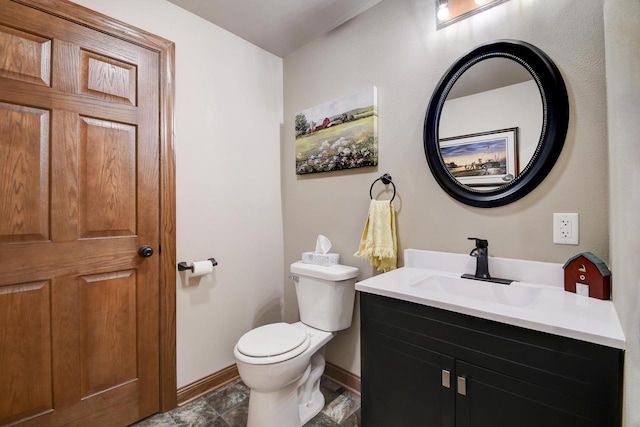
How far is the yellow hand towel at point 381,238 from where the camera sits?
64.2 inches

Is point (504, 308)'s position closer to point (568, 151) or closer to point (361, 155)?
point (568, 151)

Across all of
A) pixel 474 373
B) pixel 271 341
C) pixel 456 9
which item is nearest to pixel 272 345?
pixel 271 341

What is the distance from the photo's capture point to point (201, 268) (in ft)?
5.87

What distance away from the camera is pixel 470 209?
145cm

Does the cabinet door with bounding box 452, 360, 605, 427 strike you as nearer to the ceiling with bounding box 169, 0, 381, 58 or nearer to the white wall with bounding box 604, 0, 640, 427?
the white wall with bounding box 604, 0, 640, 427

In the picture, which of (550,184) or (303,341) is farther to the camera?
(303,341)

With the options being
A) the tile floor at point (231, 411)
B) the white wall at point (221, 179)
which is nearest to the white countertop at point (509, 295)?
the tile floor at point (231, 411)

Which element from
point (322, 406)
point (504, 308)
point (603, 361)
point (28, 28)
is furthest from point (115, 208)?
point (603, 361)

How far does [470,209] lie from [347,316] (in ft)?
3.13

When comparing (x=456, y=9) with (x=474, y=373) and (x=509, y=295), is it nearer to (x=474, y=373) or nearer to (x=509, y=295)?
(x=509, y=295)

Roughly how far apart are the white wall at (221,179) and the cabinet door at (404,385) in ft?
3.61

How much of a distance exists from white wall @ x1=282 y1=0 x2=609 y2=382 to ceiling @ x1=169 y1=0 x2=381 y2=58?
85mm

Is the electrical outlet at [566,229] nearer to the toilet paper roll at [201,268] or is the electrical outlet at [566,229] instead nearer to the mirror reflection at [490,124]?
the mirror reflection at [490,124]

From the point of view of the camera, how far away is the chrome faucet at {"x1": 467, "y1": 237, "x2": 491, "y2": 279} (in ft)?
4.38
